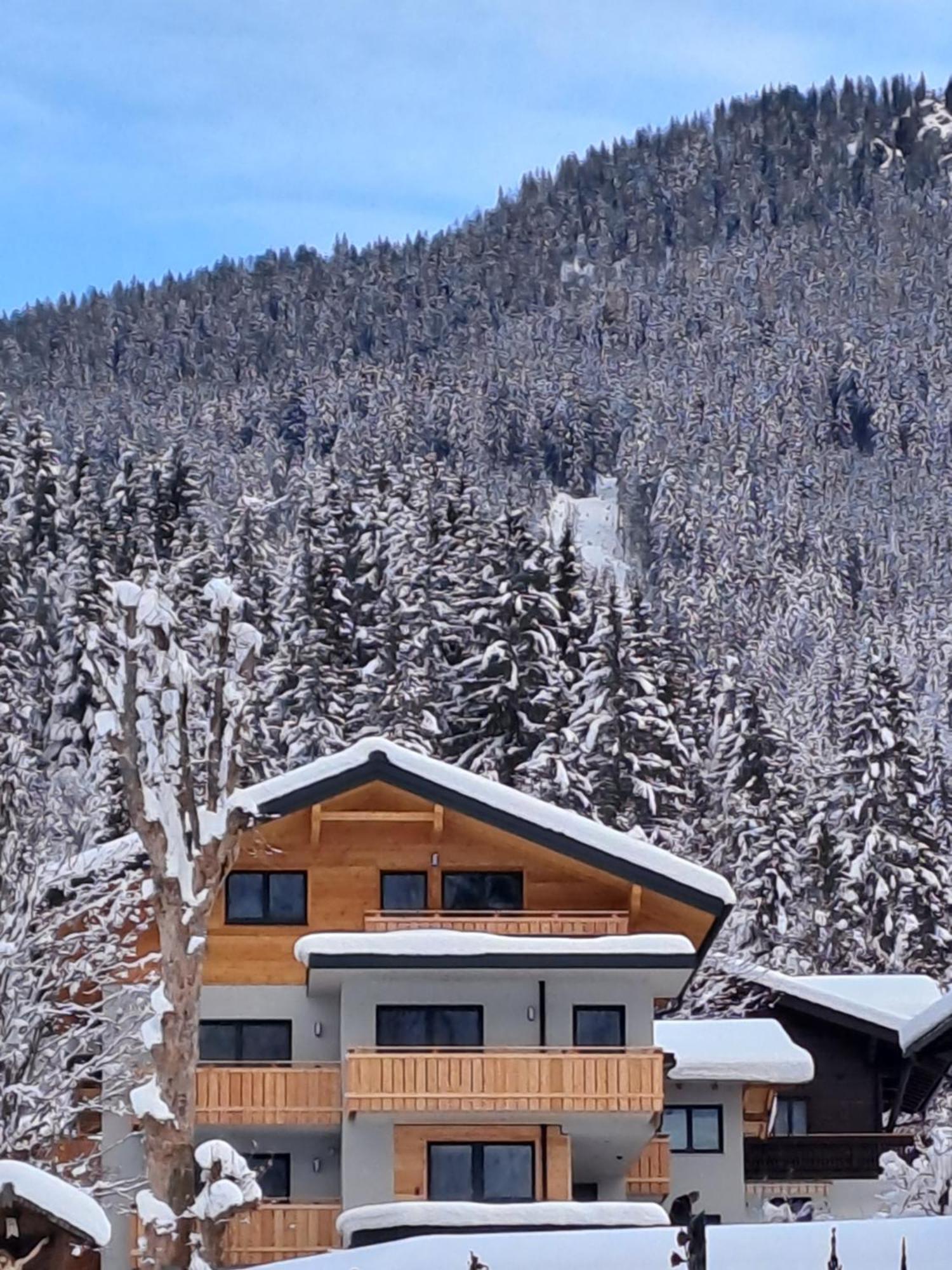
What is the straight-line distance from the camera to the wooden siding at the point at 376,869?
108 ft

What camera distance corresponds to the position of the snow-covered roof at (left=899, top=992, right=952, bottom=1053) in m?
26.9

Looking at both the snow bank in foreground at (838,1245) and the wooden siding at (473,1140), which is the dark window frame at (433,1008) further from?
the snow bank in foreground at (838,1245)

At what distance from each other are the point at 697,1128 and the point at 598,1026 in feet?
16.2

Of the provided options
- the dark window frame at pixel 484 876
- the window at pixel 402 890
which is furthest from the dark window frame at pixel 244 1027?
the dark window frame at pixel 484 876

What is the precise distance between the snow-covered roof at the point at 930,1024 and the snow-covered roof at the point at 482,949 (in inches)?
158

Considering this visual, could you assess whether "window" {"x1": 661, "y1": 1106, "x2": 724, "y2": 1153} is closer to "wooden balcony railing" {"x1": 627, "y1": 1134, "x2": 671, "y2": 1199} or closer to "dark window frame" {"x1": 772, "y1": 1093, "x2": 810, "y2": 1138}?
"wooden balcony railing" {"x1": 627, "y1": 1134, "x2": 671, "y2": 1199}

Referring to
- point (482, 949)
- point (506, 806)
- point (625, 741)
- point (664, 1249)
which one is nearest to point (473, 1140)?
point (482, 949)

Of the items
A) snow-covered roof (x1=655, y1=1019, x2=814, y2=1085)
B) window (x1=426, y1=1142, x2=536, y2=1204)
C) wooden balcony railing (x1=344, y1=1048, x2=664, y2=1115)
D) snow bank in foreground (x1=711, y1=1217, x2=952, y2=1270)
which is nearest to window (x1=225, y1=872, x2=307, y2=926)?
wooden balcony railing (x1=344, y1=1048, x2=664, y2=1115)

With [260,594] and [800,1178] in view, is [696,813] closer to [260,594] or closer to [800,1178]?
[260,594]

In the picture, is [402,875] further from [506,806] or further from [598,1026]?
[598,1026]

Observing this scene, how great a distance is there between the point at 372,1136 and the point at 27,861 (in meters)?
6.17

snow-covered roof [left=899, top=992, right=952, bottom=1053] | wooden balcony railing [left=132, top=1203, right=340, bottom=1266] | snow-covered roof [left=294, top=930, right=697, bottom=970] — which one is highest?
snow-covered roof [left=294, top=930, right=697, bottom=970]

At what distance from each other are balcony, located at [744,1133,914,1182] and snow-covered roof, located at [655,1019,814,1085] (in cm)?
275

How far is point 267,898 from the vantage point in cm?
3328
